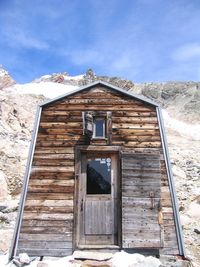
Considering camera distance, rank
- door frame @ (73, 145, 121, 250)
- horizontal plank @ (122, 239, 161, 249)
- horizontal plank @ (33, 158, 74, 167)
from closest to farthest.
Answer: horizontal plank @ (122, 239, 161, 249), door frame @ (73, 145, 121, 250), horizontal plank @ (33, 158, 74, 167)

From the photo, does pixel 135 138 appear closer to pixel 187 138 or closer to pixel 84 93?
pixel 84 93

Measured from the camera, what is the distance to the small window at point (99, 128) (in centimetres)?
1018

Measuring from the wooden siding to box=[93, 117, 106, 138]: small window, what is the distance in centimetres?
23

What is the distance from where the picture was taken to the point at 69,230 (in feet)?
31.1

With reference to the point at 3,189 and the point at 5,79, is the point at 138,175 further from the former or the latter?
the point at 5,79

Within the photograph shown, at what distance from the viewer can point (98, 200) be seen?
9859 mm

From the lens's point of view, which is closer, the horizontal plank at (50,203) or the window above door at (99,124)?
the horizontal plank at (50,203)

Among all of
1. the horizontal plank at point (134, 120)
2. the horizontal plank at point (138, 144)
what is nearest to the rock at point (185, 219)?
the horizontal plank at point (138, 144)

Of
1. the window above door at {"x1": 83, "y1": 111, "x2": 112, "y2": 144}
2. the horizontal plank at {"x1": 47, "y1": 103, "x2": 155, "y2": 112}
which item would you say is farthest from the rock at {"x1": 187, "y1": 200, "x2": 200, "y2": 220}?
the window above door at {"x1": 83, "y1": 111, "x2": 112, "y2": 144}

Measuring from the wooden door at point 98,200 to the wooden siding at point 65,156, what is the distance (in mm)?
342

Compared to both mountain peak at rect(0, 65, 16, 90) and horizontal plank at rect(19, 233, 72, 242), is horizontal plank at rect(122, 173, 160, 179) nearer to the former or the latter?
horizontal plank at rect(19, 233, 72, 242)

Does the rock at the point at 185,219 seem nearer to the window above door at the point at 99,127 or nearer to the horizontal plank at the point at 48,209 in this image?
the window above door at the point at 99,127

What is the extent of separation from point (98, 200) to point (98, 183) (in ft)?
1.61

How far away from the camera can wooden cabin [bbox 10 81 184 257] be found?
9.47 meters
